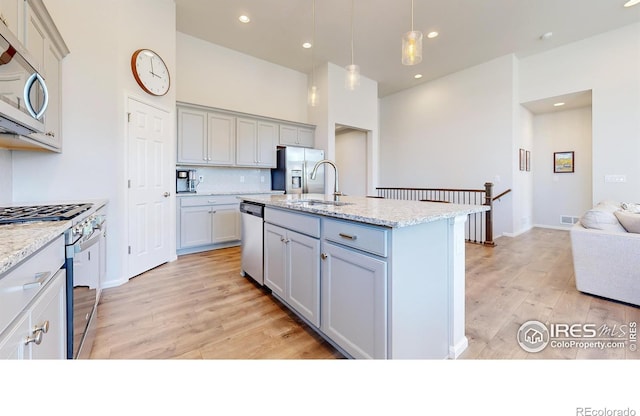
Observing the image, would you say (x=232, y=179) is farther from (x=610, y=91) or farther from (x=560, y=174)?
(x=560, y=174)

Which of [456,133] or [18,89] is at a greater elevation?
[456,133]

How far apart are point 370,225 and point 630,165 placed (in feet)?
17.6

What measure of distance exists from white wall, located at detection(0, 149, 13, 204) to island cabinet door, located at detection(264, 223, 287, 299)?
205cm

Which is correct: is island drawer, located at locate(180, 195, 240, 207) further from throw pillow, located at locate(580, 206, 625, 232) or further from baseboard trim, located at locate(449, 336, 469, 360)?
throw pillow, located at locate(580, 206, 625, 232)

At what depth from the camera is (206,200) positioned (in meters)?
3.79

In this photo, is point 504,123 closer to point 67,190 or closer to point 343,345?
point 343,345

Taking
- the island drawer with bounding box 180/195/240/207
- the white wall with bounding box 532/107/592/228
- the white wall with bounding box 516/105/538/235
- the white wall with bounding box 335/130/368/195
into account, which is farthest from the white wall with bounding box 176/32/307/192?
the white wall with bounding box 532/107/592/228

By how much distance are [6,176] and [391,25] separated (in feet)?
15.4

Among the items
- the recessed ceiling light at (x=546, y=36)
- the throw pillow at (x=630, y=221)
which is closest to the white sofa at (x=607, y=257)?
the throw pillow at (x=630, y=221)

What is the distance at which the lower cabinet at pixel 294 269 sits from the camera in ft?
5.49

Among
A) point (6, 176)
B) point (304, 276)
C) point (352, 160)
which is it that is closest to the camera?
point (304, 276)

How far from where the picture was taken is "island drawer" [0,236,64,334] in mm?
637

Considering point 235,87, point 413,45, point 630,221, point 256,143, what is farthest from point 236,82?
point 630,221
